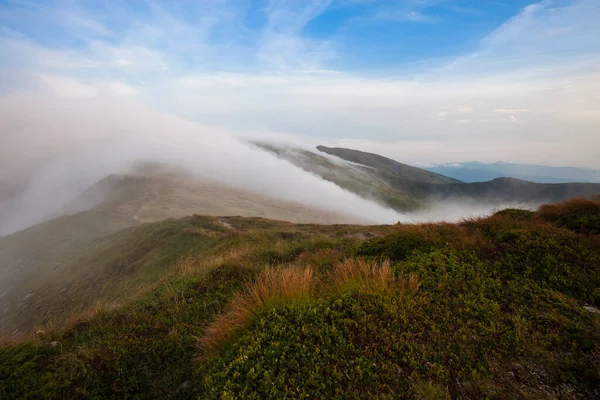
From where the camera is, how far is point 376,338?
14.7ft

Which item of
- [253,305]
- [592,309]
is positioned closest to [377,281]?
[253,305]

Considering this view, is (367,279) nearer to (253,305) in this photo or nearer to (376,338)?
(376,338)

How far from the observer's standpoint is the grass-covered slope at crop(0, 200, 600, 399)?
383 centimetres

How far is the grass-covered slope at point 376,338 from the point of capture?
383cm

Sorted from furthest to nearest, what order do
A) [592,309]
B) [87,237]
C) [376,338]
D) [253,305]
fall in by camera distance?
[87,237] < [253,305] < [592,309] < [376,338]

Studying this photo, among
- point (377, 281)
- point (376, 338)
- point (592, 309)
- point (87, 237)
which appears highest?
point (592, 309)

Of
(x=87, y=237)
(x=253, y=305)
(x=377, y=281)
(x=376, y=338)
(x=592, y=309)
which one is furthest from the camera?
(x=87, y=237)

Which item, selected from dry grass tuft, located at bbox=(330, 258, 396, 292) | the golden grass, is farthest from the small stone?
dry grass tuft, located at bbox=(330, 258, 396, 292)

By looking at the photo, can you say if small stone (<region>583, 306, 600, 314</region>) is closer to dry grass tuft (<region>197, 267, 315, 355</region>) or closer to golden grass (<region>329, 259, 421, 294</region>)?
golden grass (<region>329, 259, 421, 294</region>)

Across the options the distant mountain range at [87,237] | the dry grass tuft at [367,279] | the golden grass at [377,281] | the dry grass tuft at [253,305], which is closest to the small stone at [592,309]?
the golden grass at [377,281]

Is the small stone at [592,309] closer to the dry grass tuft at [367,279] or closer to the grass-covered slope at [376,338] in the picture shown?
the grass-covered slope at [376,338]

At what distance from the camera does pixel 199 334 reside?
20.5ft

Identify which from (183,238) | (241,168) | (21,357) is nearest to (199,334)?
(21,357)

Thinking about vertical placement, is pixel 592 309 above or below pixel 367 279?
above
